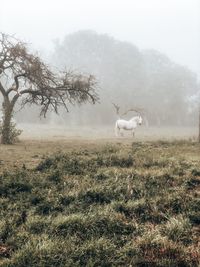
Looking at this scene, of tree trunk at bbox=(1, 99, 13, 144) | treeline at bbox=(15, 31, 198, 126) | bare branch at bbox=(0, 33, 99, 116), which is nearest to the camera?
bare branch at bbox=(0, 33, 99, 116)

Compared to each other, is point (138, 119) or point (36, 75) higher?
point (36, 75)

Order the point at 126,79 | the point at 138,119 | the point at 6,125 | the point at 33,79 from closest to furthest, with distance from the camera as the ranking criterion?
the point at 33,79 < the point at 6,125 < the point at 138,119 < the point at 126,79

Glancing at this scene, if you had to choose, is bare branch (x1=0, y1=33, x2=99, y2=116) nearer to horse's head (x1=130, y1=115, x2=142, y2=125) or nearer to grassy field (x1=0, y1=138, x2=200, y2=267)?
horse's head (x1=130, y1=115, x2=142, y2=125)

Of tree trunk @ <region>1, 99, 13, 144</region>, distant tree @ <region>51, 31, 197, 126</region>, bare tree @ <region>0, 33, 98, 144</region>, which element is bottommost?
tree trunk @ <region>1, 99, 13, 144</region>

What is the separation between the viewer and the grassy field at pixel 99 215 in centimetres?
852

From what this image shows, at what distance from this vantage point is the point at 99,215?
10.5m

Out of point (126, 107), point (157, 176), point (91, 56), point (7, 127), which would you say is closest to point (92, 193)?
point (157, 176)

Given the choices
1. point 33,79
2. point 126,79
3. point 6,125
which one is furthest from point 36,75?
point 126,79

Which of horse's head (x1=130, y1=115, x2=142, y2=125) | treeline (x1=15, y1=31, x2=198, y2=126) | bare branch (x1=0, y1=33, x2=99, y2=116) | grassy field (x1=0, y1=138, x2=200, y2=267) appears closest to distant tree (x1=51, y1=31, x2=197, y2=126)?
treeline (x1=15, y1=31, x2=198, y2=126)

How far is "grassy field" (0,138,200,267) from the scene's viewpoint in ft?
28.0

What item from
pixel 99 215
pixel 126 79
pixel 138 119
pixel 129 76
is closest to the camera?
pixel 99 215

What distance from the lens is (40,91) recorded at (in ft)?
103

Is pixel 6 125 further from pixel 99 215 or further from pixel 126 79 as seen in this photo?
pixel 126 79

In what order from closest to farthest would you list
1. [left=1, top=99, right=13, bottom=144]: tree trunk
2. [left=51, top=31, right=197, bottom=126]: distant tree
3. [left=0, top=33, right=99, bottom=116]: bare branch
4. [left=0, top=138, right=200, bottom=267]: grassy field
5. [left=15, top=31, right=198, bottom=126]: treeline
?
[left=0, top=138, right=200, bottom=267]: grassy field < [left=0, top=33, right=99, bottom=116]: bare branch < [left=1, top=99, right=13, bottom=144]: tree trunk < [left=15, top=31, right=198, bottom=126]: treeline < [left=51, top=31, right=197, bottom=126]: distant tree
